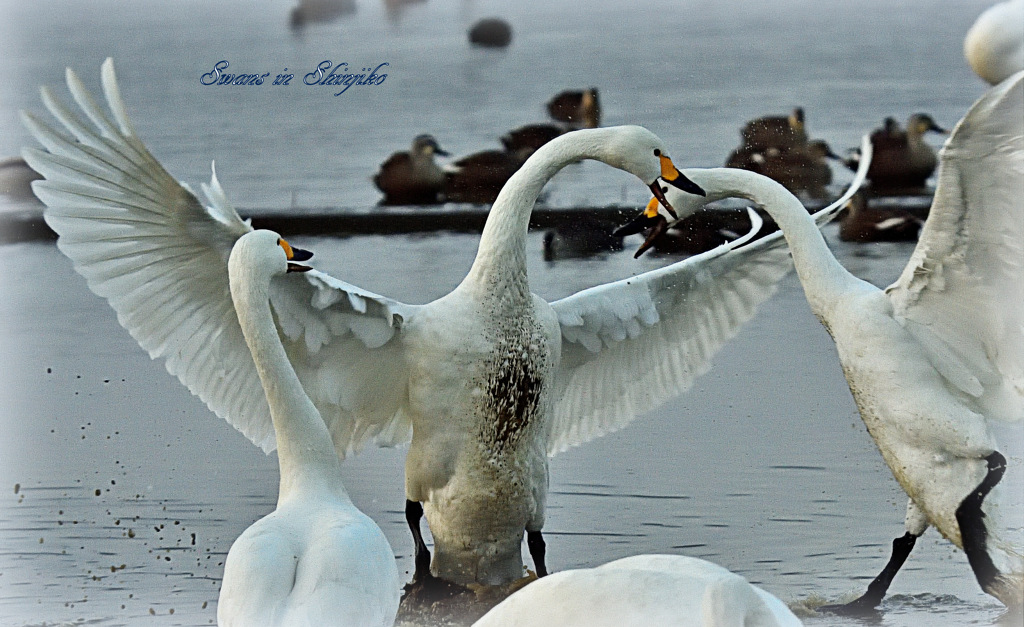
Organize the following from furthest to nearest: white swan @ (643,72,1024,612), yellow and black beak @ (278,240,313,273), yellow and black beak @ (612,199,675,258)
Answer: yellow and black beak @ (612,199,675,258)
white swan @ (643,72,1024,612)
yellow and black beak @ (278,240,313,273)

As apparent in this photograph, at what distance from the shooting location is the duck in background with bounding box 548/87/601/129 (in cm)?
723

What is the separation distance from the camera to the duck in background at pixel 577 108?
23.7 ft

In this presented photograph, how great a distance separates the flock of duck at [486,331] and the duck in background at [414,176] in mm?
2553

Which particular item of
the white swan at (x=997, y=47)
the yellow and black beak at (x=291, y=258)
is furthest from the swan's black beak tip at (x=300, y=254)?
the white swan at (x=997, y=47)

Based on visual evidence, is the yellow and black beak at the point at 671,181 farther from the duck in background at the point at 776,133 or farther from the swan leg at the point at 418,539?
the duck in background at the point at 776,133

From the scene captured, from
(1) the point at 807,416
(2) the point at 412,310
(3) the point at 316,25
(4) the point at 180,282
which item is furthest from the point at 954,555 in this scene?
(3) the point at 316,25

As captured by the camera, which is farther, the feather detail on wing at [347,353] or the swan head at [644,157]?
the swan head at [644,157]

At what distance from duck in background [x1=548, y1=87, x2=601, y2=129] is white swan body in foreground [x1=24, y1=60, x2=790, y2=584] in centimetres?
255

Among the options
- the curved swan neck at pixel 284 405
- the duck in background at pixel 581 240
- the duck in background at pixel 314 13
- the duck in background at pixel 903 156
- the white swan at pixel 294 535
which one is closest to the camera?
the white swan at pixel 294 535

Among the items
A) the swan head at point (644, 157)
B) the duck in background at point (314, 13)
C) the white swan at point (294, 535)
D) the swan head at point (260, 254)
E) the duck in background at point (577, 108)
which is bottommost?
the white swan at point (294, 535)

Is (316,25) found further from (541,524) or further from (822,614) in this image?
(822,614)

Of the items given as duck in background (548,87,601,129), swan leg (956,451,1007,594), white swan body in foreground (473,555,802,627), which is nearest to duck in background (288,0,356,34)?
duck in background (548,87,601,129)

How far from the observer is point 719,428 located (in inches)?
227

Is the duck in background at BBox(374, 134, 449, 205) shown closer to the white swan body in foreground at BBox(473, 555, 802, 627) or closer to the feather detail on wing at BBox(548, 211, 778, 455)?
the feather detail on wing at BBox(548, 211, 778, 455)
